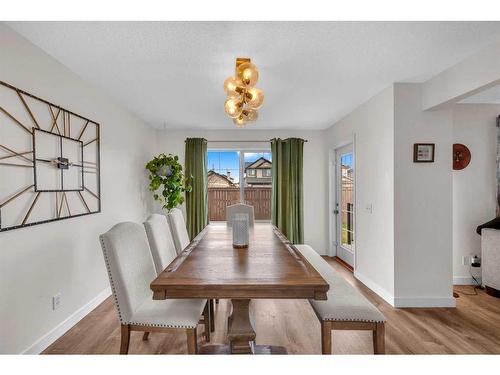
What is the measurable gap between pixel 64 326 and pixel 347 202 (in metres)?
3.99

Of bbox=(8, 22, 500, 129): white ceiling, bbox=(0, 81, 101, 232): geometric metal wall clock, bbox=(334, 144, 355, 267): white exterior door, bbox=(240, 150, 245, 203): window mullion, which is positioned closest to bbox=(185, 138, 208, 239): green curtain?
bbox=(240, 150, 245, 203): window mullion

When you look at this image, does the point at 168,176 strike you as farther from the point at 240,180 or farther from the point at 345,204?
the point at 345,204

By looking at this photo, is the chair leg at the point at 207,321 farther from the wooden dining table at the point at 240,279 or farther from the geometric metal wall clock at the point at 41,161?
the geometric metal wall clock at the point at 41,161

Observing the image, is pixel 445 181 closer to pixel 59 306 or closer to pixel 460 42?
pixel 460 42

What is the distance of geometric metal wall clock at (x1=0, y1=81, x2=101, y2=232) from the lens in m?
1.80

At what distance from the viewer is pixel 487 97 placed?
3.33 m

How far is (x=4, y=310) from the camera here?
5.86 ft

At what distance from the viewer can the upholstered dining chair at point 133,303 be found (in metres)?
1.66

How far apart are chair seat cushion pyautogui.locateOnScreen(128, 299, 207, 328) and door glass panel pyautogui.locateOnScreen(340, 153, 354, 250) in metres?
3.31

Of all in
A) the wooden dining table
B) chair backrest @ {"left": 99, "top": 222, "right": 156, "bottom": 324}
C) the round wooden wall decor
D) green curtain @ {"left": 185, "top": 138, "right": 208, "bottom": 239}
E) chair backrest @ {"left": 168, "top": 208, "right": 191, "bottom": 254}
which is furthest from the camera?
green curtain @ {"left": 185, "top": 138, "right": 208, "bottom": 239}

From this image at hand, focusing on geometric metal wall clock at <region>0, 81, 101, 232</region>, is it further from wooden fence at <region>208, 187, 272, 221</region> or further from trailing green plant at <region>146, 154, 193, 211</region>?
wooden fence at <region>208, 187, 272, 221</region>

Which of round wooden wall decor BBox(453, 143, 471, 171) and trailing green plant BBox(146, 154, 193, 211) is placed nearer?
round wooden wall decor BBox(453, 143, 471, 171)
